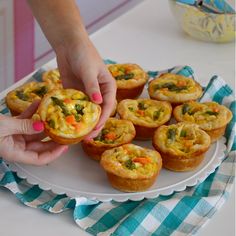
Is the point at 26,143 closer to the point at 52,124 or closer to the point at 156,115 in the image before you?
the point at 52,124

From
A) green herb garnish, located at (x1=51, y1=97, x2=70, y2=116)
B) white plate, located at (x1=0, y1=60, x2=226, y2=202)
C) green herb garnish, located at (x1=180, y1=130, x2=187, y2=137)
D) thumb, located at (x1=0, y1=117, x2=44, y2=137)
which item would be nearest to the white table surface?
green herb garnish, located at (x1=180, y1=130, x2=187, y2=137)

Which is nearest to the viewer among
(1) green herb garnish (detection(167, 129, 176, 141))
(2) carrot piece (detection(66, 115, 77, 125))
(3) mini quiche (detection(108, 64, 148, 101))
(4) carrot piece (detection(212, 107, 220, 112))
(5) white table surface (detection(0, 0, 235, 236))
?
(2) carrot piece (detection(66, 115, 77, 125))

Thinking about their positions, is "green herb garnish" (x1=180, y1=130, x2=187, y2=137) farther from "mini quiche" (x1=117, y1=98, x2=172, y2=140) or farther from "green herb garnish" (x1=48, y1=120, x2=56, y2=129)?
"green herb garnish" (x1=48, y1=120, x2=56, y2=129)

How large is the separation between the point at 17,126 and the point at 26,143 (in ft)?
0.52

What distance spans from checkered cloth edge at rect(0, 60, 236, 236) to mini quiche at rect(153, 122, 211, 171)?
6 centimetres

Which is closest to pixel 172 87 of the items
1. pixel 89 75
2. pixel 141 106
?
pixel 141 106

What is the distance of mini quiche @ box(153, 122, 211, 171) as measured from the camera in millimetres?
1386

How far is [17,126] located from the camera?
125cm

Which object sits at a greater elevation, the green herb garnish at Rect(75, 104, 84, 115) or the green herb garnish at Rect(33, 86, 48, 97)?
the green herb garnish at Rect(75, 104, 84, 115)

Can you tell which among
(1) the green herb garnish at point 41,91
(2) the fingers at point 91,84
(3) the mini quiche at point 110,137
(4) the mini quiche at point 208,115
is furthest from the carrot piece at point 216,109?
(1) the green herb garnish at point 41,91

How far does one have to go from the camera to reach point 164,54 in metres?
1.94

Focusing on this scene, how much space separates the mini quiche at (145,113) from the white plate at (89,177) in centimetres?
14

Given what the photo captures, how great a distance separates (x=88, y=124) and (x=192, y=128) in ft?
0.89

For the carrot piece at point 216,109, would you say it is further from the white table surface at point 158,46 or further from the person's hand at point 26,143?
the person's hand at point 26,143
